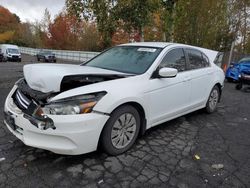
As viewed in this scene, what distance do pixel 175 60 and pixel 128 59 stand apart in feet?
2.83

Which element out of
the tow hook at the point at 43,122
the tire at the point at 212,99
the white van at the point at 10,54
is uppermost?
the tow hook at the point at 43,122

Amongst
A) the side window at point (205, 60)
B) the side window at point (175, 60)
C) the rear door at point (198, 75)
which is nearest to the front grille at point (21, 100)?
the side window at point (175, 60)

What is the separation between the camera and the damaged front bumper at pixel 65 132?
2867 millimetres

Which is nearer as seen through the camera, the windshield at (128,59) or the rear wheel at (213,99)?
A: the windshield at (128,59)

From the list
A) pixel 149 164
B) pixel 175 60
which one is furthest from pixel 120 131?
pixel 175 60

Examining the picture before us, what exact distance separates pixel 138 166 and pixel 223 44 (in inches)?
621

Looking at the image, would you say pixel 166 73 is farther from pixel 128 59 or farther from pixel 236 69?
pixel 236 69

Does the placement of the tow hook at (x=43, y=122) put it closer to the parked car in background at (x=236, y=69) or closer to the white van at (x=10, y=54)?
the parked car in background at (x=236, y=69)

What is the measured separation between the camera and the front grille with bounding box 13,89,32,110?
125 inches

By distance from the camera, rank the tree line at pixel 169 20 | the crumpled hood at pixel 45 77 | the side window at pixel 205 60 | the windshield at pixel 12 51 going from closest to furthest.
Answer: the crumpled hood at pixel 45 77 < the side window at pixel 205 60 < the tree line at pixel 169 20 < the windshield at pixel 12 51

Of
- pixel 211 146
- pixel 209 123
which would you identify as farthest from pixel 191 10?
pixel 211 146

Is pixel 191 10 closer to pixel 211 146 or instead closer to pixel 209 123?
pixel 209 123

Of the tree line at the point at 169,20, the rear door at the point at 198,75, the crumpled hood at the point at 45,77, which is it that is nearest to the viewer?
the crumpled hood at the point at 45,77

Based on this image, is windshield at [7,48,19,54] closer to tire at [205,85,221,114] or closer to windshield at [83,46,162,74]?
windshield at [83,46,162,74]
